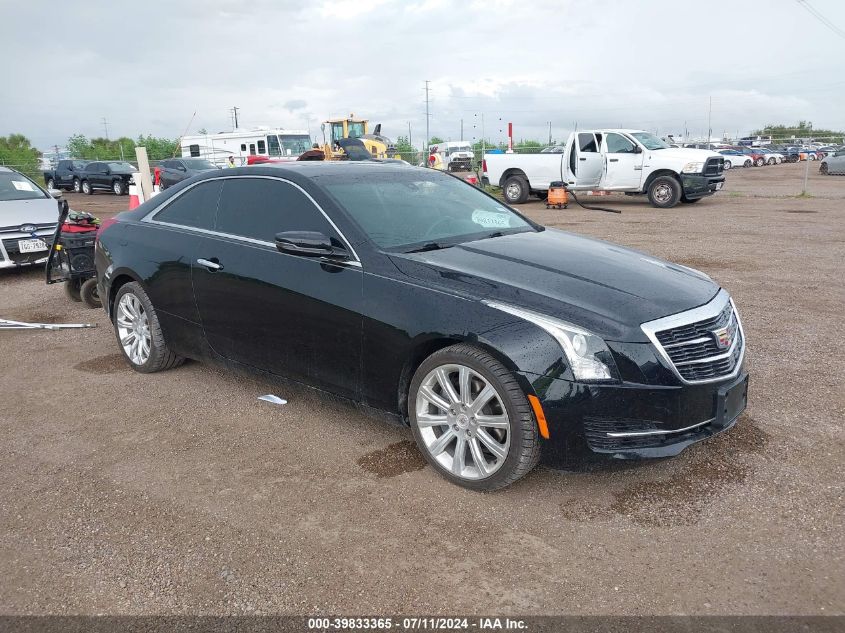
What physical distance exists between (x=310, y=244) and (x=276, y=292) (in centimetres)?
46

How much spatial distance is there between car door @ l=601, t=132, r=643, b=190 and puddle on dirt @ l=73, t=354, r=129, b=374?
1552 centimetres

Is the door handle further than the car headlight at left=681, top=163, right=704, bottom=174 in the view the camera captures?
No

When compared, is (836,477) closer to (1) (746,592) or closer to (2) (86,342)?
(1) (746,592)

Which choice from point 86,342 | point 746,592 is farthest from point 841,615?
point 86,342

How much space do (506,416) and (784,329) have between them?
13.2 ft

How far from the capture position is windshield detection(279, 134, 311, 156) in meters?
34.8

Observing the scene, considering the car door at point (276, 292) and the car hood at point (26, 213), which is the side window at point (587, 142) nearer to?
the car hood at point (26, 213)

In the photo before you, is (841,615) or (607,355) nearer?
(841,615)

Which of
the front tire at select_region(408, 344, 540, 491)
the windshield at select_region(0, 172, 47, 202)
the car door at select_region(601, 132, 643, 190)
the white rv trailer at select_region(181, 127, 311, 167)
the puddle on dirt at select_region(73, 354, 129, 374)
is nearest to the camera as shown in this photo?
the front tire at select_region(408, 344, 540, 491)

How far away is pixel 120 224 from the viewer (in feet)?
17.9

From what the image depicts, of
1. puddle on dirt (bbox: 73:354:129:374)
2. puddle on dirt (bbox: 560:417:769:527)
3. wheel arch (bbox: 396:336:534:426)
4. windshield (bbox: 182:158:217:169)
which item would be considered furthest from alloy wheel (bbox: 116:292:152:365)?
windshield (bbox: 182:158:217:169)

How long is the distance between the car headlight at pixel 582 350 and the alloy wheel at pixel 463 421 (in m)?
0.38

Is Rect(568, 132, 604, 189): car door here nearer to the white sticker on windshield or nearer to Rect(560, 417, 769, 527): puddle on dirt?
the white sticker on windshield

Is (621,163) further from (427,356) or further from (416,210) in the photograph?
(427,356)
